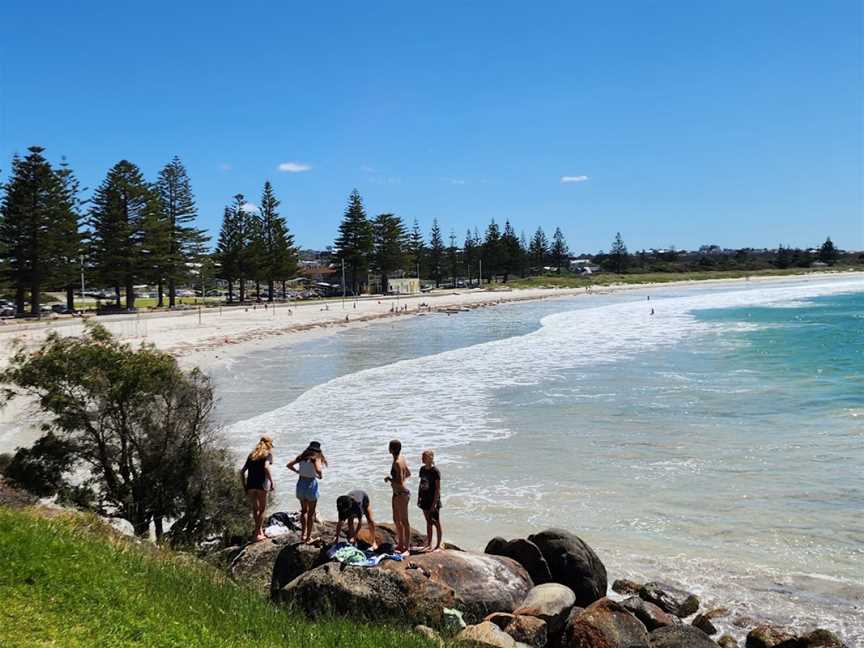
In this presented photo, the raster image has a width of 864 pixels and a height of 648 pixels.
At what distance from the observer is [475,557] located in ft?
23.6

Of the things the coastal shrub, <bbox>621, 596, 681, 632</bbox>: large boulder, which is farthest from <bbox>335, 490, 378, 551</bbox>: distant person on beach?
the coastal shrub

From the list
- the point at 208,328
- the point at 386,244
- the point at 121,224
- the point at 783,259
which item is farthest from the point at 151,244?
the point at 783,259

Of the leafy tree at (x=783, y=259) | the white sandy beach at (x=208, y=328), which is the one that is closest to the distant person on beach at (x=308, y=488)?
the white sandy beach at (x=208, y=328)

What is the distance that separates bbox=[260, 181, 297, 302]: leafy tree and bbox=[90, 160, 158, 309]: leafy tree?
16059 millimetres

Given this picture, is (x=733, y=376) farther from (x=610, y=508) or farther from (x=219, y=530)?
(x=219, y=530)

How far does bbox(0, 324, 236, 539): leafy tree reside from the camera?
337 inches

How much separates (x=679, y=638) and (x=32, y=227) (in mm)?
Answer: 48076

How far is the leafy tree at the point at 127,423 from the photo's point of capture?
28.1 ft

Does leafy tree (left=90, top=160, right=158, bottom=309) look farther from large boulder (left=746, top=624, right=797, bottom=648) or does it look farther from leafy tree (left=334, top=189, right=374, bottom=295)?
large boulder (left=746, top=624, right=797, bottom=648)

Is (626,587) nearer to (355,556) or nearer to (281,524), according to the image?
(355,556)

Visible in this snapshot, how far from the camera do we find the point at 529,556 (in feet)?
25.3

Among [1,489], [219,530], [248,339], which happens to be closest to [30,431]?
[1,489]

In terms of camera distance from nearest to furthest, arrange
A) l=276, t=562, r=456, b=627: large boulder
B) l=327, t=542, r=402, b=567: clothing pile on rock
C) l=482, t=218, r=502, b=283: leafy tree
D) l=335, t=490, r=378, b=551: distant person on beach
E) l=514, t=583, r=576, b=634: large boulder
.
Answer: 1. l=276, t=562, r=456, b=627: large boulder
2. l=514, t=583, r=576, b=634: large boulder
3. l=327, t=542, r=402, b=567: clothing pile on rock
4. l=335, t=490, r=378, b=551: distant person on beach
5. l=482, t=218, r=502, b=283: leafy tree

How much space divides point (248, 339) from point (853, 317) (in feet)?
133
